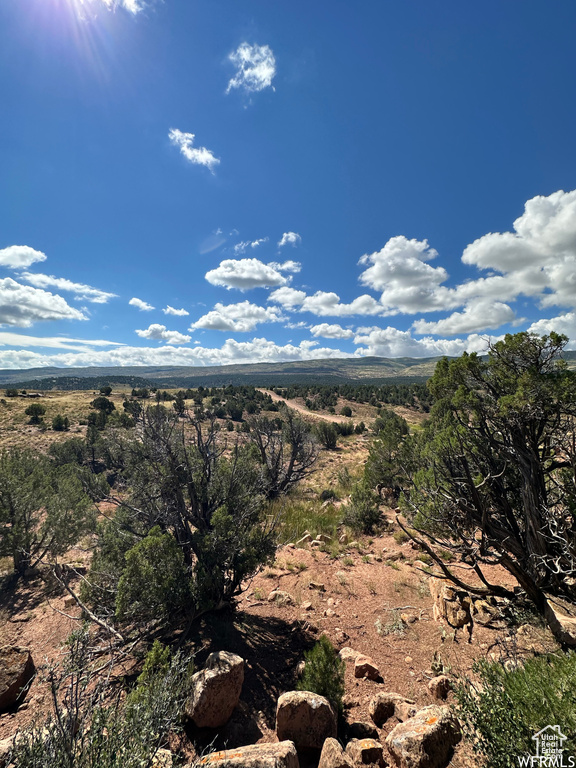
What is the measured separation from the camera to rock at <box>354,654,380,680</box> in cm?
511

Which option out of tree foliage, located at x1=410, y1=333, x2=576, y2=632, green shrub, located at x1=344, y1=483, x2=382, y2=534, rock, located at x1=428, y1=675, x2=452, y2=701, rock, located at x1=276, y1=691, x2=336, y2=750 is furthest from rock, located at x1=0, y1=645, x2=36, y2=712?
green shrub, located at x1=344, y1=483, x2=382, y2=534

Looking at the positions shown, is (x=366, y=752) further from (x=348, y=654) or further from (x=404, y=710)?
(x=348, y=654)

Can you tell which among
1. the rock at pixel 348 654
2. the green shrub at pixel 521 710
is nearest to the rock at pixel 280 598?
the rock at pixel 348 654

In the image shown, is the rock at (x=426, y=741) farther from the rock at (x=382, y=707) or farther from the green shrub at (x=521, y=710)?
the rock at (x=382, y=707)

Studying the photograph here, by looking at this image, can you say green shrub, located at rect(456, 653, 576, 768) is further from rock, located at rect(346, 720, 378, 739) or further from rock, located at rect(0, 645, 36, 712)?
rock, located at rect(0, 645, 36, 712)

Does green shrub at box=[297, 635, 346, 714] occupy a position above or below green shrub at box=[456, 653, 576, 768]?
below

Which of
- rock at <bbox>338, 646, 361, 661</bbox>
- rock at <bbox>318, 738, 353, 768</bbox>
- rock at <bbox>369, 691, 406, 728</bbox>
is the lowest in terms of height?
rock at <bbox>338, 646, 361, 661</bbox>

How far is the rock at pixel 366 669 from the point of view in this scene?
511 centimetres

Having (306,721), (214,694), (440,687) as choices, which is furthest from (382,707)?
(214,694)

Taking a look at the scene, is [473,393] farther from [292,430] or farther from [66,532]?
[66,532]

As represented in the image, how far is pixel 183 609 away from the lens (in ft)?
20.3

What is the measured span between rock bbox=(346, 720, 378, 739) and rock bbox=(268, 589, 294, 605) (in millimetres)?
3533

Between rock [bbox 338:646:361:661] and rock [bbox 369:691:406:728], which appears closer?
rock [bbox 369:691:406:728]

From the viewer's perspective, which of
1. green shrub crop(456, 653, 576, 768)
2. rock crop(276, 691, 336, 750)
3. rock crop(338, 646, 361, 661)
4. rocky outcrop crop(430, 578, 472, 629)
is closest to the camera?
green shrub crop(456, 653, 576, 768)
